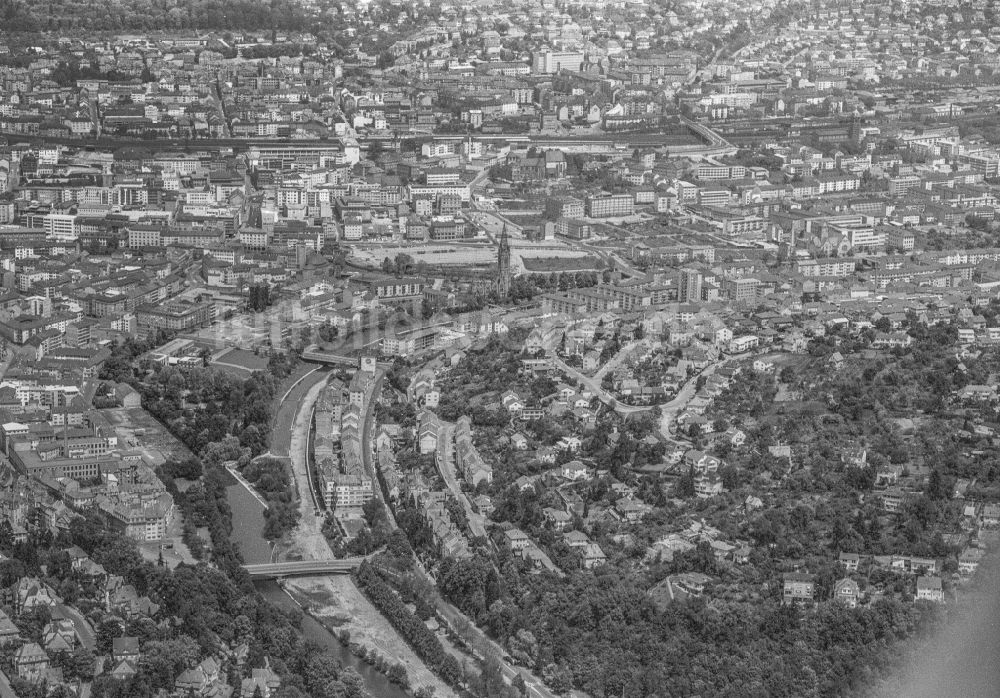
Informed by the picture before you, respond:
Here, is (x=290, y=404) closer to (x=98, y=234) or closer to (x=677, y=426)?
(x=677, y=426)

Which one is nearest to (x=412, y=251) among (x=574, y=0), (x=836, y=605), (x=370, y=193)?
(x=370, y=193)

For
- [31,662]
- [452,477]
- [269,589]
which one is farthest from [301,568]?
[31,662]

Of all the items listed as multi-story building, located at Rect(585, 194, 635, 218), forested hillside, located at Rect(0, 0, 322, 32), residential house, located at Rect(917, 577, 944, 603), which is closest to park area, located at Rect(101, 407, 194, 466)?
residential house, located at Rect(917, 577, 944, 603)

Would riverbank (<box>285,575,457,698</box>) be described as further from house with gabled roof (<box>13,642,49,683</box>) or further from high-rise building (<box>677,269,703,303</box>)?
high-rise building (<box>677,269,703,303</box>)

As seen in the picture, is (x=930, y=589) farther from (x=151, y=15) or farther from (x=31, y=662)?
(x=151, y=15)

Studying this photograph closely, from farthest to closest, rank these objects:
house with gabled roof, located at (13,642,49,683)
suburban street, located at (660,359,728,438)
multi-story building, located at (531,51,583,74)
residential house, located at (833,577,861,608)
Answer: multi-story building, located at (531,51,583,74)
suburban street, located at (660,359,728,438)
residential house, located at (833,577,861,608)
house with gabled roof, located at (13,642,49,683)
